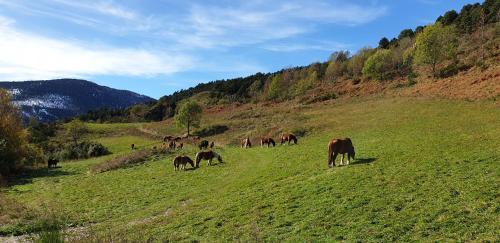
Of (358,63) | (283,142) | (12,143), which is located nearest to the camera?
(283,142)

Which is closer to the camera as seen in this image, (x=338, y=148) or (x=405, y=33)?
(x=338, y=148)

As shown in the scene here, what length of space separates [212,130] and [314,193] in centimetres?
7066

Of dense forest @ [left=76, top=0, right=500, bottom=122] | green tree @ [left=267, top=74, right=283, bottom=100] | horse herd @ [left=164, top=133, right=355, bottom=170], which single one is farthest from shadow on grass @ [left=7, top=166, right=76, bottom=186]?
green tree @ [left=267, top=74, right=283, bottom=100]

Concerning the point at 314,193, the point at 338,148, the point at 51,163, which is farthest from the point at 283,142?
the point at 51,163

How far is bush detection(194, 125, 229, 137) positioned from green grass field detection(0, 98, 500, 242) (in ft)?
138

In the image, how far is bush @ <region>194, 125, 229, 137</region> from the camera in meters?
89.1

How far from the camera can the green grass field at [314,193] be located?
1564 cm

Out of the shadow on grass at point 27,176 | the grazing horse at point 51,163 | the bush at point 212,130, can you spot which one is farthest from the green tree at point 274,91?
the shadow on grass at point 27,176

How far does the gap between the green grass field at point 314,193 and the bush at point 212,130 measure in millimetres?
41943

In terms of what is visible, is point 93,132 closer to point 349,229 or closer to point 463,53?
point 463,53

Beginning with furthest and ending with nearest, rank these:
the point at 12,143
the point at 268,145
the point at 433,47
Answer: the point at 433,47 → the point at 12,143 → the point at 268,145

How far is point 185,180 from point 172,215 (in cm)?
1155

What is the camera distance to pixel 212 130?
91438mm

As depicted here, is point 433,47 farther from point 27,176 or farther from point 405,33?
point 405,33
